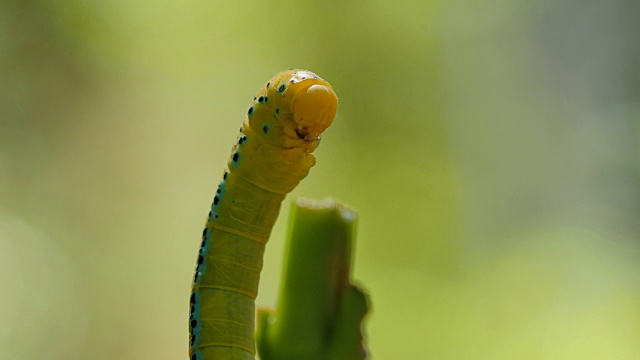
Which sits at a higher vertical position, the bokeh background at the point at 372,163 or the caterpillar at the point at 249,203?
the bokeh background at the point at 372,163

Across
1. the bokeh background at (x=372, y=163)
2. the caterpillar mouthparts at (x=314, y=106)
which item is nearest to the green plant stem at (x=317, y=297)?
the caterpillar mouthparts at (x=314, y=106)

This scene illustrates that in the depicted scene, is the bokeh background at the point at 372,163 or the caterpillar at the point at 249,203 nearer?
the caterpillar at the point at 249,203

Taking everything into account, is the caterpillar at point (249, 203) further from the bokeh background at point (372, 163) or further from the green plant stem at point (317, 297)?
the bokeh background at point (372, 163)

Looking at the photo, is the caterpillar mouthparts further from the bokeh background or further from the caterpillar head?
the bokeh background

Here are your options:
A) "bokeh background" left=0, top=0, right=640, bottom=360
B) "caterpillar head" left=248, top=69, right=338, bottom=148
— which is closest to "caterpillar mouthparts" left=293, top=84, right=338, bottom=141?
"caterpillar head" left=248, top=69, right=338, bottom=148

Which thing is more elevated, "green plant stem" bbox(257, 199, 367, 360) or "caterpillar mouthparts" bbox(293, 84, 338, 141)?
"caterpillar mouthparts" bbox(293, 84, 338, 141)

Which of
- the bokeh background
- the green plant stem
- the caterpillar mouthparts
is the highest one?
Result: the bokeh background

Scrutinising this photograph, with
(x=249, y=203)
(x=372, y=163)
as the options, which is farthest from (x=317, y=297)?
(x=372, y=163)

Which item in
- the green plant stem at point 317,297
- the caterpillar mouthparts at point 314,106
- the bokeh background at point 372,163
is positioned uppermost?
the bokeh background at point 372,163
